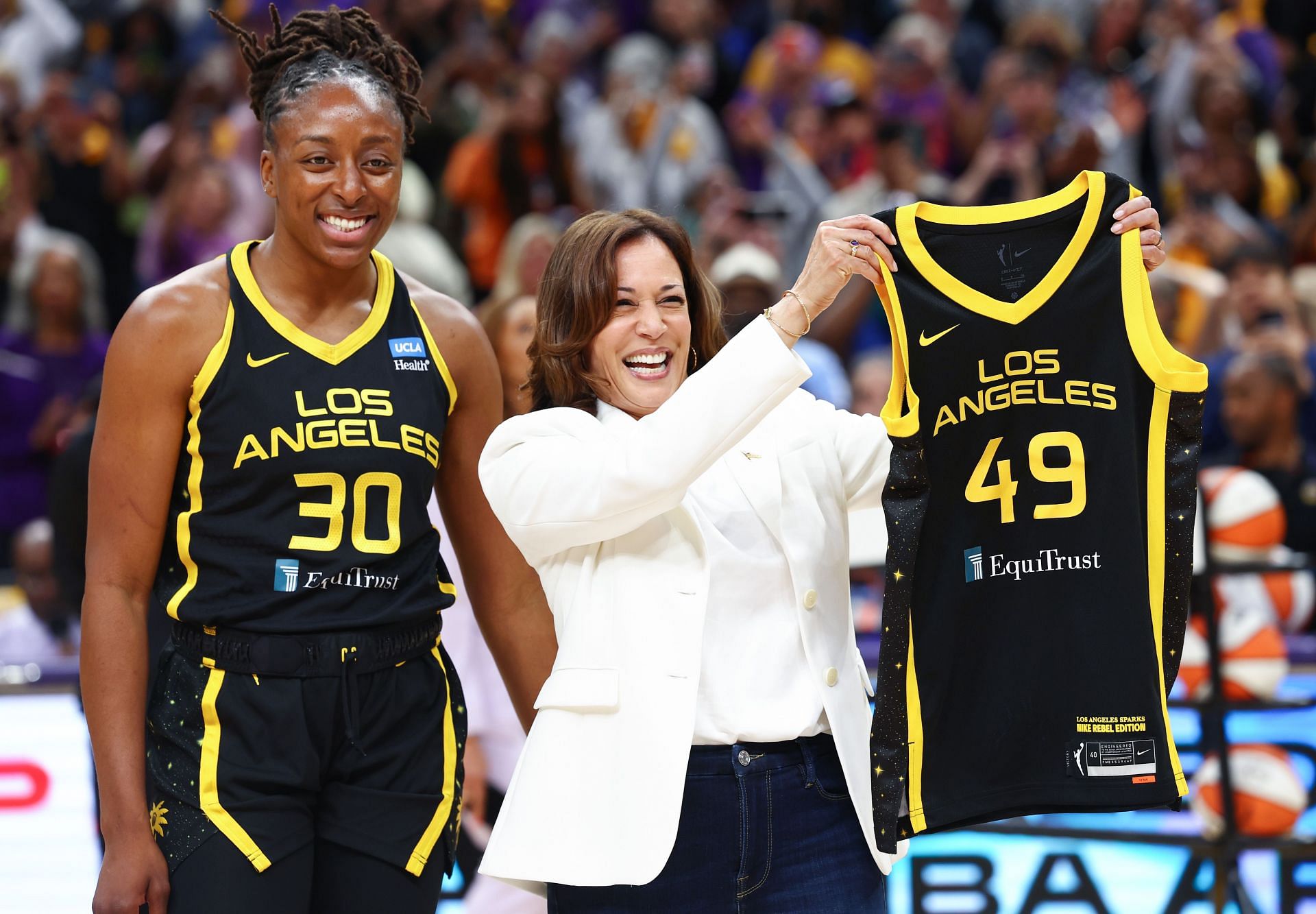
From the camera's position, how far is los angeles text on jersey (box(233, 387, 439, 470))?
2.55m

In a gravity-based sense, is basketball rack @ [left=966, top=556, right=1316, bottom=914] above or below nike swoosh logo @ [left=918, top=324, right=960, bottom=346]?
below

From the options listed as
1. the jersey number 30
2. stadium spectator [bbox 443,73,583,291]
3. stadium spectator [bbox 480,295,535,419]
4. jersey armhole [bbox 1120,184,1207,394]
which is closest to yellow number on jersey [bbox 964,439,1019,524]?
the jersey number 30

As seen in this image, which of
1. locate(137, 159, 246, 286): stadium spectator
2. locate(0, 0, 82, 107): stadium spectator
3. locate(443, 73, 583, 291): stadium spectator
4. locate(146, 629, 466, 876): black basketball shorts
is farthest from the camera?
locate(0, 0, 82, 107): stadium spectator

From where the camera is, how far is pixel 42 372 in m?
6.92

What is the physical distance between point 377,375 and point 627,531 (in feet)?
1.68

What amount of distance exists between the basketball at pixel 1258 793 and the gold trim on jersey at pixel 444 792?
2.42 m

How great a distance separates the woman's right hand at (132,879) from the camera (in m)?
2.43

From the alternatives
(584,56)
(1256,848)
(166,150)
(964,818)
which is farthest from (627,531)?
(584,56)

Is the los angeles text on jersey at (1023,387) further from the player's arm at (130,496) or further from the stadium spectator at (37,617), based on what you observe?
the stadium spectator at (37,617)

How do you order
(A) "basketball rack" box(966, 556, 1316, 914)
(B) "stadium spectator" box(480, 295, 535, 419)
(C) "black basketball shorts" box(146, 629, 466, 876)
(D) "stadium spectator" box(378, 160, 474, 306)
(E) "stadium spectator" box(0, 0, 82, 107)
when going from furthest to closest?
1. (E) "stadium spectator" box(0, 0, 82, 107)
2. (D) "stadium spectator" box(378, 160, 474, 306)
3. (A) "basketball rack" box(966, 556, 1316, 914)
4. (B) "stadium spectator" box(480, 295, 535, 419)
5. (C) "black basketball shorts" box(146, 629, 466, 876)

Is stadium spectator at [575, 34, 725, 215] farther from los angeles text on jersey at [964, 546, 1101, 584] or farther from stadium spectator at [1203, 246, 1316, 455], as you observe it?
los angeles text on jersey at [964, 546, 1101, 584]

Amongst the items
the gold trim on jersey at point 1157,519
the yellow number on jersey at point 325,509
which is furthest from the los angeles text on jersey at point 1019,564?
the yellow number on jersey at point 325,509

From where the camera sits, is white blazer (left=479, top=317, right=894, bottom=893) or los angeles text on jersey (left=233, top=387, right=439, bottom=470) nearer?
white blazer (left=479, top=317, right=894, bottom=893)

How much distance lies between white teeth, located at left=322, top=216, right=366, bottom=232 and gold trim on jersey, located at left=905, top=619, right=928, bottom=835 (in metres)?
1.14
